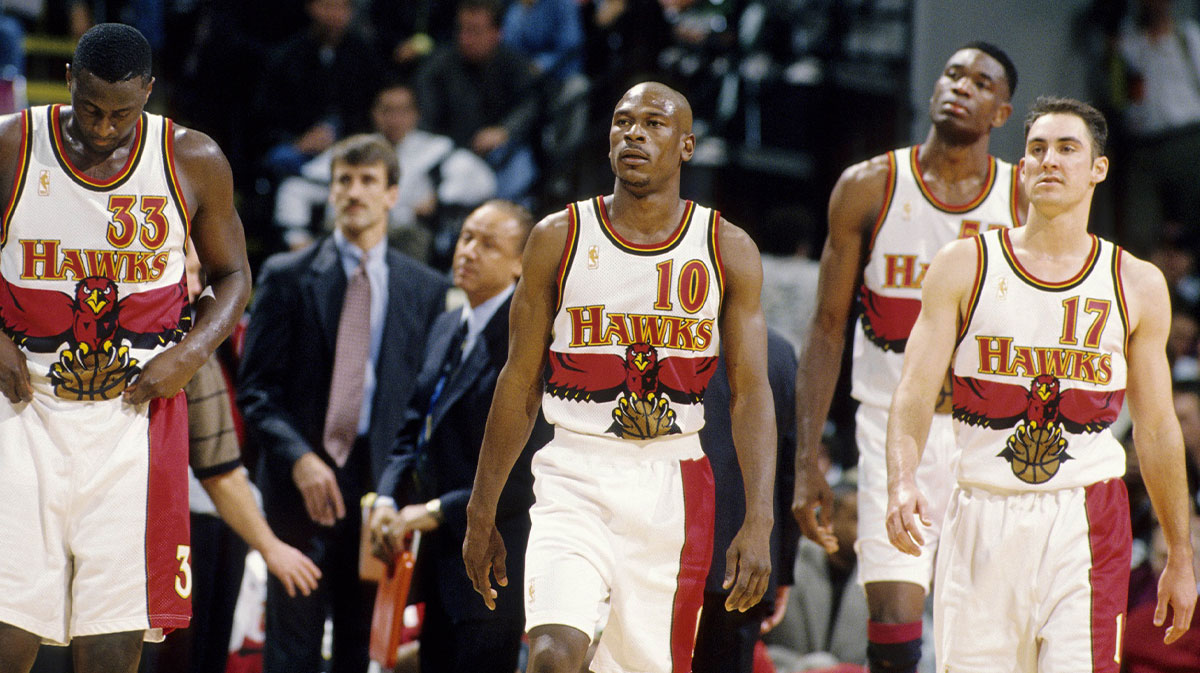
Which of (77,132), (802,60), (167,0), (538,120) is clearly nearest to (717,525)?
(77,132)

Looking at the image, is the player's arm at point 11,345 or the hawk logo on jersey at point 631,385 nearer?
the player's arm at point 11,345

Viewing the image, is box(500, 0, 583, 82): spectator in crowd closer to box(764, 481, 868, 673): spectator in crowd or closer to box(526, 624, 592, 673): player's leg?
box(764, 481, 868, 673): spectator in crowd

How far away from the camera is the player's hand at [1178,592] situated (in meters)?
4.23

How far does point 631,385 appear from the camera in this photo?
4203 millimetres

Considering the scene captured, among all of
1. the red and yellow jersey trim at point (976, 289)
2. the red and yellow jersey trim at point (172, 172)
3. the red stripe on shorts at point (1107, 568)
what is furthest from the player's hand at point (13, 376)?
the red stripe on shorts at point (1107, 568)

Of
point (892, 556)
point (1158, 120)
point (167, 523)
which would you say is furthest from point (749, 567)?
point (1158, 120)

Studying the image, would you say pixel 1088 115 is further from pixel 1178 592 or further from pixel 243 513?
pixel 243 513

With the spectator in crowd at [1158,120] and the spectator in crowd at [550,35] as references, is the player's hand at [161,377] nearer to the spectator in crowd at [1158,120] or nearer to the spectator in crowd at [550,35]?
the spectator in crowd at [550,35]

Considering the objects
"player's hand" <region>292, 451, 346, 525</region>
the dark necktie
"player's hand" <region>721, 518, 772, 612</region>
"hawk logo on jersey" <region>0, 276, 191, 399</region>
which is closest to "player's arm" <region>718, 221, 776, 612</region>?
"player's hand" <region>721, 518, 772, 612</region>

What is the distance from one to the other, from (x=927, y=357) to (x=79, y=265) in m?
2.57

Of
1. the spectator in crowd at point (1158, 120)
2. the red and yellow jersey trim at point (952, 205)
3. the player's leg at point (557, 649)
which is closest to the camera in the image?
the player's leg at point (557, 649)

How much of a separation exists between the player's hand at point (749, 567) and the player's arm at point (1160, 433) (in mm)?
1225

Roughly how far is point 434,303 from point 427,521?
3.98ft

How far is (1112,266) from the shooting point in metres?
4.35
